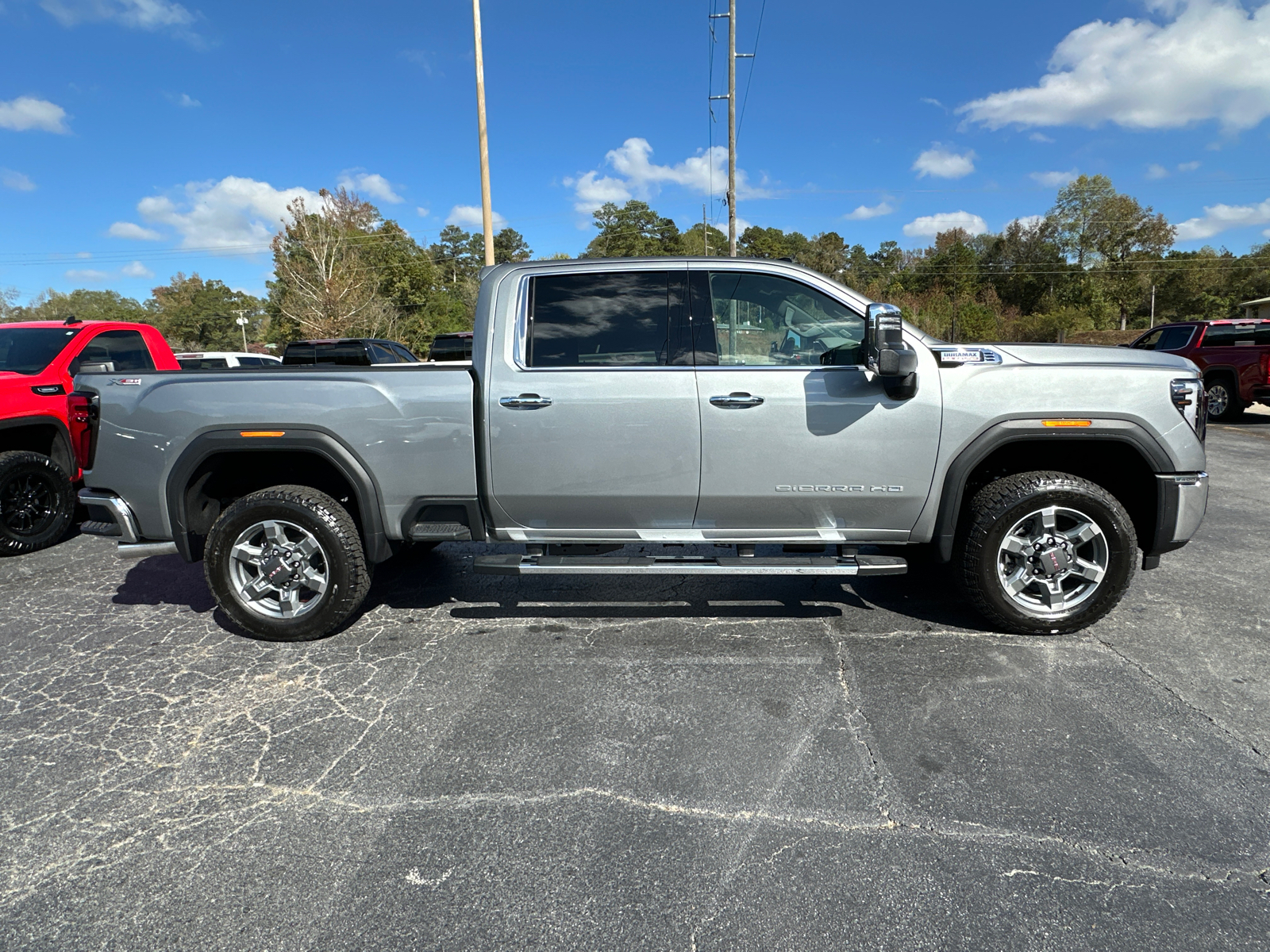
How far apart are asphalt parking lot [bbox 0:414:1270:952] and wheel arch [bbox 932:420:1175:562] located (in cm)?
68

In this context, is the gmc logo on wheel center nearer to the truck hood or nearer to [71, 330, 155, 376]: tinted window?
the truck hood

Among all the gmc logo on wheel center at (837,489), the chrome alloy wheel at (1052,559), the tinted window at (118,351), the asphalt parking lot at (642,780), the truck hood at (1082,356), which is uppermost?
the tinted window at (118,351)

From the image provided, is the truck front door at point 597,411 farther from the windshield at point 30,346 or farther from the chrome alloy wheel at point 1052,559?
the windshield at point 30,346

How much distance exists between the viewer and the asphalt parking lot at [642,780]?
6.83ft

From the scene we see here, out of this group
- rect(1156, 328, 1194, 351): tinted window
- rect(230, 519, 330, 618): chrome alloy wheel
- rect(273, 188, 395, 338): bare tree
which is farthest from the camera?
rect(273, 188, 395, 338): bare tree

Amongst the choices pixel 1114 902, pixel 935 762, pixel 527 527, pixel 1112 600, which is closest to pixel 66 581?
pixel 527 527

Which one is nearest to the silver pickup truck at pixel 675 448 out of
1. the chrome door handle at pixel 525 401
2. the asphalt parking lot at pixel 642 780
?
the chrome door handle at pixel 525 401

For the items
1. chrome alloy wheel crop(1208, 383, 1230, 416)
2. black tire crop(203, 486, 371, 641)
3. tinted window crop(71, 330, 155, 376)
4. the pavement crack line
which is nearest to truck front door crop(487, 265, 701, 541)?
black tire crop(203, 486, 371, 641)

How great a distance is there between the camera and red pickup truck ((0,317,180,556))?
5.78 meters

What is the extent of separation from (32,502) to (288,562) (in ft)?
12.1

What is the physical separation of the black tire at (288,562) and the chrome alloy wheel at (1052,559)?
3517 mm

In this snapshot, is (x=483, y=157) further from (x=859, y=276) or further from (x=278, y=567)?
(x=859, y=276)

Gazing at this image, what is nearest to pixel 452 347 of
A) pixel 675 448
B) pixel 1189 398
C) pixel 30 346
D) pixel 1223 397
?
pixel 30 346

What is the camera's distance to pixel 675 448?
3785 millimetres
